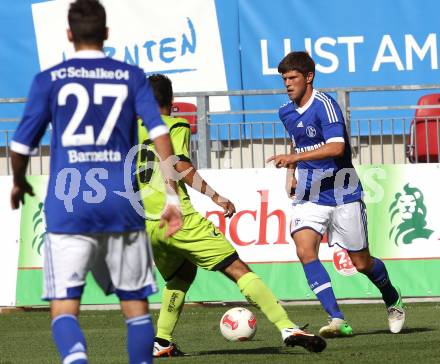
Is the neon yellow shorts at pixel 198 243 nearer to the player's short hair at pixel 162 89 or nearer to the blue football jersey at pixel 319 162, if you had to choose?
the player's short hair at pixel 162 89

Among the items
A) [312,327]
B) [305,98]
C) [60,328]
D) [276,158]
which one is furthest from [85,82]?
[312,327]

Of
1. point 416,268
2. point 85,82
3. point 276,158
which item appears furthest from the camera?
point 416,268

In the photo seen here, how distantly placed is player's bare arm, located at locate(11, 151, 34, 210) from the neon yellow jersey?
2.80 metres

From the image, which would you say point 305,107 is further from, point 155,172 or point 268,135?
point 268,135

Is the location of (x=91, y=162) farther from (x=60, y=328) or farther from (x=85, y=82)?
(x=60, y=328)

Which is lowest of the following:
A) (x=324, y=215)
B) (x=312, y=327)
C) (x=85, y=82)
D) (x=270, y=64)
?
(x=312, y=327)

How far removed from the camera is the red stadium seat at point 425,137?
13.9m

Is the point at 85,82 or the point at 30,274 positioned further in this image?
the point at 30,274

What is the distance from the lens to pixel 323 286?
33.5 feet

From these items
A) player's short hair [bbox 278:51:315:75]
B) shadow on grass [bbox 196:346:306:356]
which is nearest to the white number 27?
shadow on grass [bbox 196:346:306:356]

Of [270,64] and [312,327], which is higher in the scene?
[270,64]

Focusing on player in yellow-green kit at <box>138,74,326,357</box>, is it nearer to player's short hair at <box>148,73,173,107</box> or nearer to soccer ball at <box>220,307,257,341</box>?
player's short hair at <box>148,73,173,107</box>

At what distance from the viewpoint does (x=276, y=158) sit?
9.23m

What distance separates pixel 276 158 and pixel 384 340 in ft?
5.83
